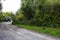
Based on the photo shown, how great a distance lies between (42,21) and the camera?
3850cm

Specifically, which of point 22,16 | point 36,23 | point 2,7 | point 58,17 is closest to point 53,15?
point 58,17

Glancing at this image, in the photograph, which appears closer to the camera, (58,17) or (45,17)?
(58,17)

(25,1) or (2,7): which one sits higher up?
(25,1)

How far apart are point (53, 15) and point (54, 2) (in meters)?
2.48

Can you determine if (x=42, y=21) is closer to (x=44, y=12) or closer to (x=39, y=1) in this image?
(x=44, y=12)

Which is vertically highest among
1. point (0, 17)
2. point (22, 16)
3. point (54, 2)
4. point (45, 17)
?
point (54, 2)

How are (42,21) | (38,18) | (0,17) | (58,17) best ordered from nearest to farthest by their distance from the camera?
(58,17) < (42,21) < (38,18) < (0,17)

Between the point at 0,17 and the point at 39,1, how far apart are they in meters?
42.2

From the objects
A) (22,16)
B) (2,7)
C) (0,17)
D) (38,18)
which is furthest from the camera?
(2,7)

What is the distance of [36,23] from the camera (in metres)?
40.4

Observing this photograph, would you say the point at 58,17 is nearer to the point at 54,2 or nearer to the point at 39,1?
the point at 54,2

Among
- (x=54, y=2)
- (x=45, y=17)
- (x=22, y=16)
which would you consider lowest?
(x=22, y=16)

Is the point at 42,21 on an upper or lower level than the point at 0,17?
upper

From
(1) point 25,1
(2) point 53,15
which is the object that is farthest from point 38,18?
(1) point 25,1
